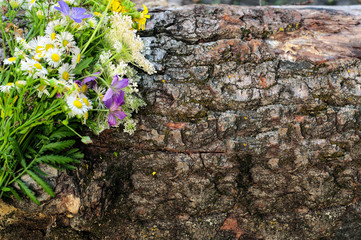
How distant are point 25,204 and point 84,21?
1010 mm

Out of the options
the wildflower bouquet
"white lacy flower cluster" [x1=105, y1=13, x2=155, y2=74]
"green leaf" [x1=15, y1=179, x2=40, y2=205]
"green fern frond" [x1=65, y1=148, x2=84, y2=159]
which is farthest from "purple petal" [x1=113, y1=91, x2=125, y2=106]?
"green leaf" [x1=15, y1=179, x2=40, y2=205]

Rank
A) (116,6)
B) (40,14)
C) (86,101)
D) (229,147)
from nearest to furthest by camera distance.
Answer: (86,101) → (40,14) → (116,6) → (229,147)

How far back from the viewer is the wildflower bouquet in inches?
57.2

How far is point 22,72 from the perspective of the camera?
4.77 ft

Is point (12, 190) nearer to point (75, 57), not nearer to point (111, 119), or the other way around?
point (111, 119)

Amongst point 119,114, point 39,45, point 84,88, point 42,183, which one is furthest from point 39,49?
point 42,183

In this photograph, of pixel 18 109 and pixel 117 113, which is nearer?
pixel 18 109

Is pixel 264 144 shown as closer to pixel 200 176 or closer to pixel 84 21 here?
pixel 200 176

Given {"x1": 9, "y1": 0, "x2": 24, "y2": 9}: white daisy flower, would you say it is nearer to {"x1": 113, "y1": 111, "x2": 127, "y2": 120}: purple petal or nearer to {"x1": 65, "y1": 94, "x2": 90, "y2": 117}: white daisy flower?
{"x1": 65, "y1": 94, "x2": 90, "y2": 117}: white daisy flower

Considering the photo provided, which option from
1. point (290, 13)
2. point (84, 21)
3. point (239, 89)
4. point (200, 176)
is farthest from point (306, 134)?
point (84, 21)

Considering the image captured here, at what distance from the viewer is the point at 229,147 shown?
1.90 meters

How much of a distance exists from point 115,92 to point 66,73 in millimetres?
252

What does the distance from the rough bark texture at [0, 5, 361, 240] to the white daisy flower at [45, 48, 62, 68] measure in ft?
1.72

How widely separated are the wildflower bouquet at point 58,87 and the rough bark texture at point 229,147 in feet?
0.72
